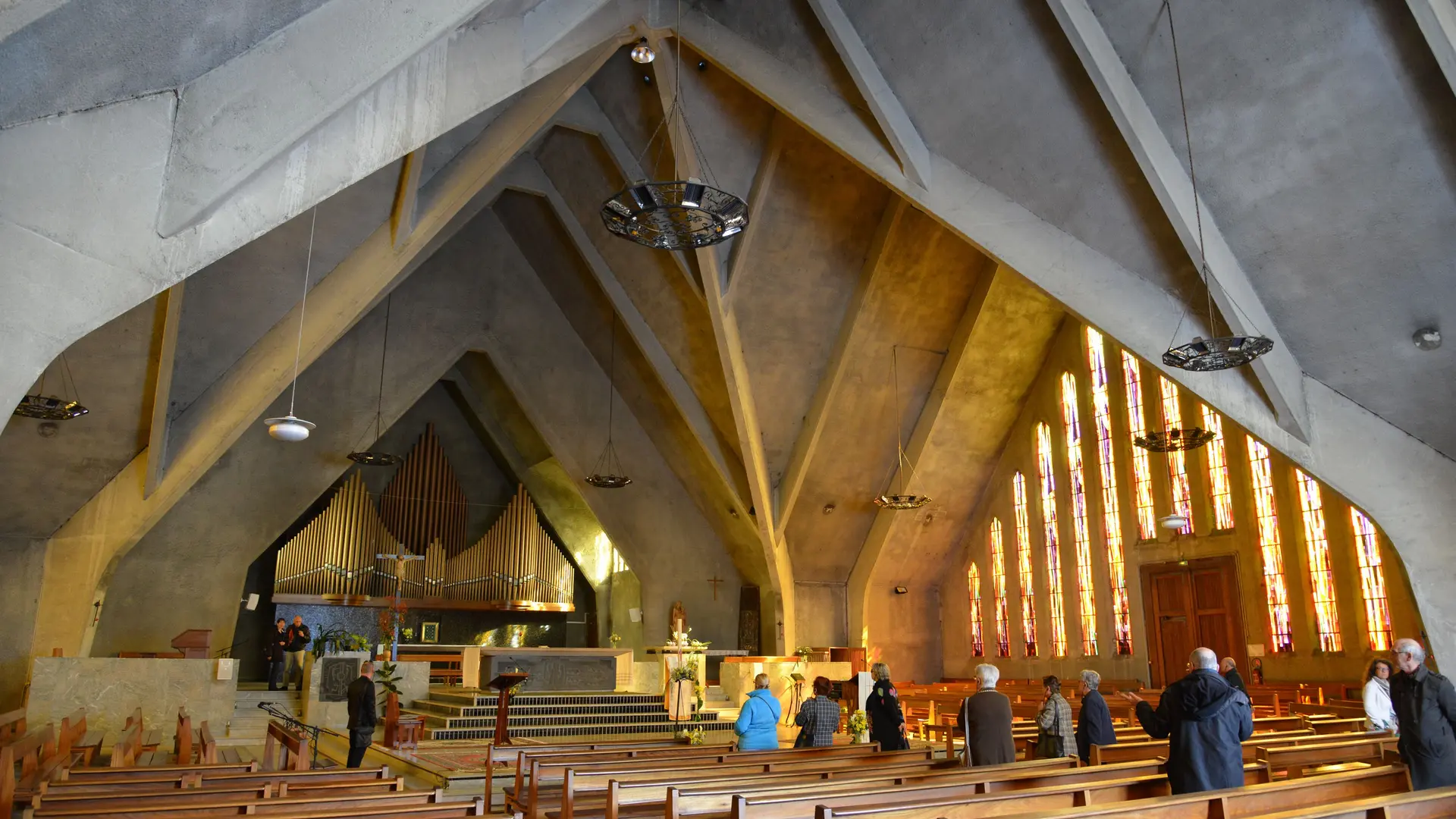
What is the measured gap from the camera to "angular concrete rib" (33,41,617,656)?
426 inches

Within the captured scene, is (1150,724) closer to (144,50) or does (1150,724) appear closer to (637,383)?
(144,50)

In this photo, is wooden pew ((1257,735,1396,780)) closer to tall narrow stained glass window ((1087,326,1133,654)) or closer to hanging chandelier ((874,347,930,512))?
hanging chandelier ((874,347,930,512))

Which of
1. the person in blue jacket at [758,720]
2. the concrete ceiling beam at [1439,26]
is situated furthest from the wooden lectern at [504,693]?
the concrete ceiling beam at [1439,26]

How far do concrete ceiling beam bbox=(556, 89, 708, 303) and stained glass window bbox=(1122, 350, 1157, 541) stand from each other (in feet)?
23.0

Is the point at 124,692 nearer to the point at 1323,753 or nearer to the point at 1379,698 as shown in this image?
the point at 1323,753

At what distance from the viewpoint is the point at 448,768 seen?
28.5 ft

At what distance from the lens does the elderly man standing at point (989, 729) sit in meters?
6.26

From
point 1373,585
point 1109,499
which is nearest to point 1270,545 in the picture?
point 1373,585

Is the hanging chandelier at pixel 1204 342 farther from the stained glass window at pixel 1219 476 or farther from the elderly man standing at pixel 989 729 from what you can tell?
the stained glass window at pixel 1219 476

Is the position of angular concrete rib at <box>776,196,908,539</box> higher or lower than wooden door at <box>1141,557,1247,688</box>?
higher

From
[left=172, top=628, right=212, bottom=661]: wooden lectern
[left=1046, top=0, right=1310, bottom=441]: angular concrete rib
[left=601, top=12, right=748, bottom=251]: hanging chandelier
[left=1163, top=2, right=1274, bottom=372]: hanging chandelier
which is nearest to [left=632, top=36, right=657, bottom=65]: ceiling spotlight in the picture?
[left=601, top=12, right=748, bottom=251]: hanging chandelier

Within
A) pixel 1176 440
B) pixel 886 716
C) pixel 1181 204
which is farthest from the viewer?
pixel 1176 440

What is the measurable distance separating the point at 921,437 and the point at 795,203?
17.2ft

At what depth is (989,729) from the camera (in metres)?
6.27
